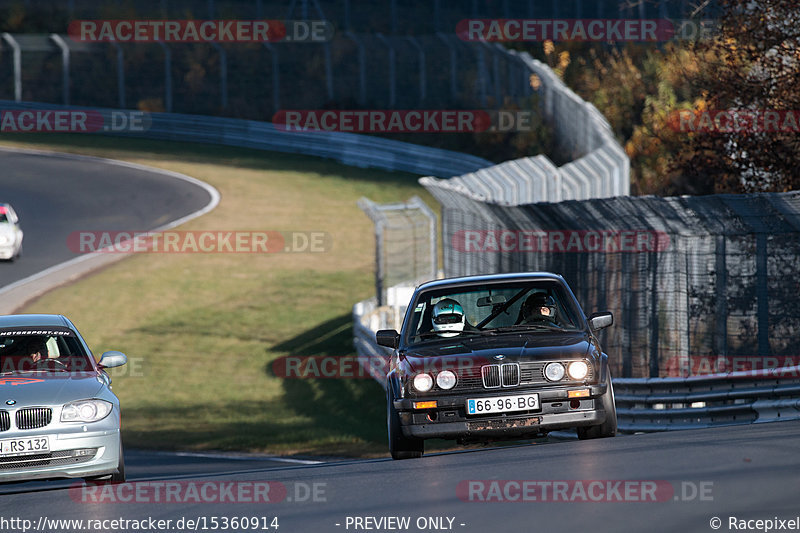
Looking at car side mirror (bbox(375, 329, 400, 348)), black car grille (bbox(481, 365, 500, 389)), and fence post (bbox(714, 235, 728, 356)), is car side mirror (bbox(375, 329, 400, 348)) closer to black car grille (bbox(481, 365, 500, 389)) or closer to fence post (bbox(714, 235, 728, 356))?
black car grille (bbox(481, 365, 500, 389))

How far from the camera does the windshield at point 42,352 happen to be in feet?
33.6

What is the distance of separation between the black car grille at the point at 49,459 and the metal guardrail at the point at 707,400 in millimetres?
5758

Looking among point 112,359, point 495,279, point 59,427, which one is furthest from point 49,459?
point 495,279

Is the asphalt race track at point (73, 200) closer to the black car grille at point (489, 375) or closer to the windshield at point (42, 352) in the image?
the windshield at point (42, 352)

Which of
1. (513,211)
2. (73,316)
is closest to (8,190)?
(73,316)

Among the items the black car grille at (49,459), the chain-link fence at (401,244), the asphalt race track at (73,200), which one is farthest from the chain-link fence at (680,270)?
the asphalt race track at (73,200)

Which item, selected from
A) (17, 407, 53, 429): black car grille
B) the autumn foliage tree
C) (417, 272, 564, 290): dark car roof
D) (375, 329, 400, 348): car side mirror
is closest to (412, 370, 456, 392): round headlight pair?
(375, 329, 400, 348): car side mirror

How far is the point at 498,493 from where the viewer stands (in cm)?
719

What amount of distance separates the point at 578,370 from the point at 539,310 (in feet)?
3.87

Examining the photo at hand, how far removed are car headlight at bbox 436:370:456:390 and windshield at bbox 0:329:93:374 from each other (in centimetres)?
311

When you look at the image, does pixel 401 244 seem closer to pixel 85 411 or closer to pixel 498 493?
pixel 85 411

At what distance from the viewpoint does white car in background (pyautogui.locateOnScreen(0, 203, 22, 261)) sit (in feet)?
87.7

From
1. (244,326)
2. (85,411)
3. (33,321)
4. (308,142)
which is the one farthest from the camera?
(308,142)

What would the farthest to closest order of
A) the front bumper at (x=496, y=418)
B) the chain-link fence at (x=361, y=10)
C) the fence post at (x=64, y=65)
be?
the chain-link fence at (x=361, y=10)
the fence post at (x=64, y=65)
the front bumper at (x=496, y=418)
